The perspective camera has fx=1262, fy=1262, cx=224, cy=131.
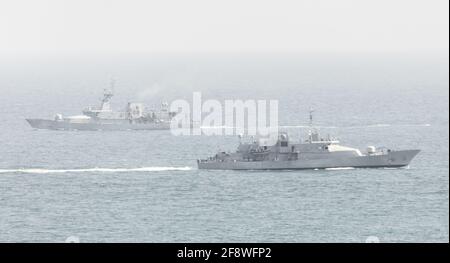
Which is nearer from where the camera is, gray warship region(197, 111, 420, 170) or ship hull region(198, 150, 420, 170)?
gray warship region(197, 111, 420, 170)

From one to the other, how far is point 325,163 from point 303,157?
8.84 ft

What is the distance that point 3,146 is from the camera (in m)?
188

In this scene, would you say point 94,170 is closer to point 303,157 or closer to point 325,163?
point 303,157

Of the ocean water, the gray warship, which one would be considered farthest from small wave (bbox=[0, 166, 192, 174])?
the gray warship

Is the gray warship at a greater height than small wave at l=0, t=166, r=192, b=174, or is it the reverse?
the gray warship

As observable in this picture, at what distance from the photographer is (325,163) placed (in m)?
149

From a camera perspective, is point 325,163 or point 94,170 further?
point 94,170

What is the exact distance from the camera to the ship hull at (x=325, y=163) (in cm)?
14938

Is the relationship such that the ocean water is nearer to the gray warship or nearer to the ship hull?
the ship hull

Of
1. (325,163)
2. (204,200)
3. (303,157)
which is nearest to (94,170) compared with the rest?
(303,157)

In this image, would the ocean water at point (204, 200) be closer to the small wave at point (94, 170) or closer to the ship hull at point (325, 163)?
the small wave at point (94, 170)

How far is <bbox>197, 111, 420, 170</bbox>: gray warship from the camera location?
14925 cm

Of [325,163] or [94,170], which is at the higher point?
[325,163]

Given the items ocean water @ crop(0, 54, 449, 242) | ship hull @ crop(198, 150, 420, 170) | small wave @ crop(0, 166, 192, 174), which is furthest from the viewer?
small wave @ crop(0, 166, 192, 174)
